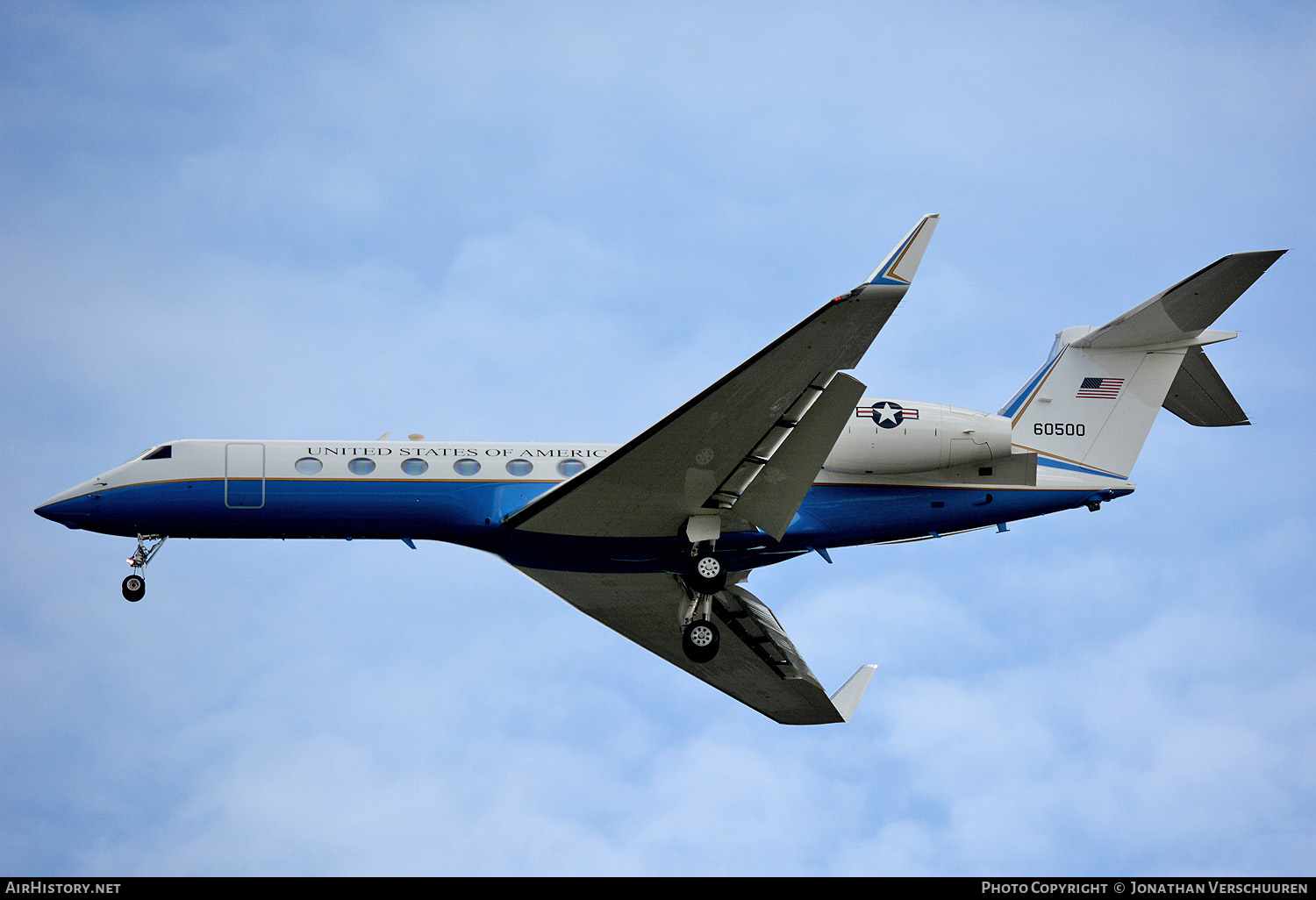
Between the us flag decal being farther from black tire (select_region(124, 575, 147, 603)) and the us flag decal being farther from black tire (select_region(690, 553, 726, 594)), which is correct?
black tire (select_region(124, 575, 147, 603))

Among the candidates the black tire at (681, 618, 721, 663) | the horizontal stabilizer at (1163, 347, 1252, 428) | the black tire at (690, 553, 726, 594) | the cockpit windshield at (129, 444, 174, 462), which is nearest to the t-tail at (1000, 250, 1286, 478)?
the horizontal stabilizer at (1163, 347, 1252, 428)

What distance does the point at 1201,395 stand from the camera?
73.5ft

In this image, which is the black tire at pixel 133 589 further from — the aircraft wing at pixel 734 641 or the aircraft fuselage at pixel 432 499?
the aircraft wing at pixel 734 641

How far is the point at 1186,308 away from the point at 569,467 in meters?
10.5

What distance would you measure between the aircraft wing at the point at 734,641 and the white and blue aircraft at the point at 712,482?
0.63ft

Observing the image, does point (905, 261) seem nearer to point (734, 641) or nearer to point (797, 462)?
point (797, 462)

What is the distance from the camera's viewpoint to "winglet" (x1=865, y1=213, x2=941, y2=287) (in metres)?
15.0

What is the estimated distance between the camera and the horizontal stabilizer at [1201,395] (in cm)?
2219

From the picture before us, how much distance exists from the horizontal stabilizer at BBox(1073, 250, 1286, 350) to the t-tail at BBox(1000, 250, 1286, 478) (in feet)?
0.06

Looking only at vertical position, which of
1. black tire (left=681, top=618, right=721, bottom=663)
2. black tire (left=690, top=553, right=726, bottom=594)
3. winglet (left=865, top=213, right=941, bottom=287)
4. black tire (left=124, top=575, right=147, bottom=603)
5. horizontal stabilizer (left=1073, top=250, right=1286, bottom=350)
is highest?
horizontal stabilizer (left=1073, top=250, right=1286, bottom=350)

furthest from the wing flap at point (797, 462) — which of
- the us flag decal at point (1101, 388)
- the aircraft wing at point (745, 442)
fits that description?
the us flag decal at point (1101, 388)

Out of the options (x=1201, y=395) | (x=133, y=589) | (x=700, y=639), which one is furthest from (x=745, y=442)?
(x=133, y=589)

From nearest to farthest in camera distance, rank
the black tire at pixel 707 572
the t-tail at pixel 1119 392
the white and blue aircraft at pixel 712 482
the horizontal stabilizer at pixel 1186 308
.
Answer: the white and blue aircraft at pixel 712 482
the horizontal stabilizer at pixel 1186 308
the black tire at pixel 707 572
the t-tail at pixel 1119 392
